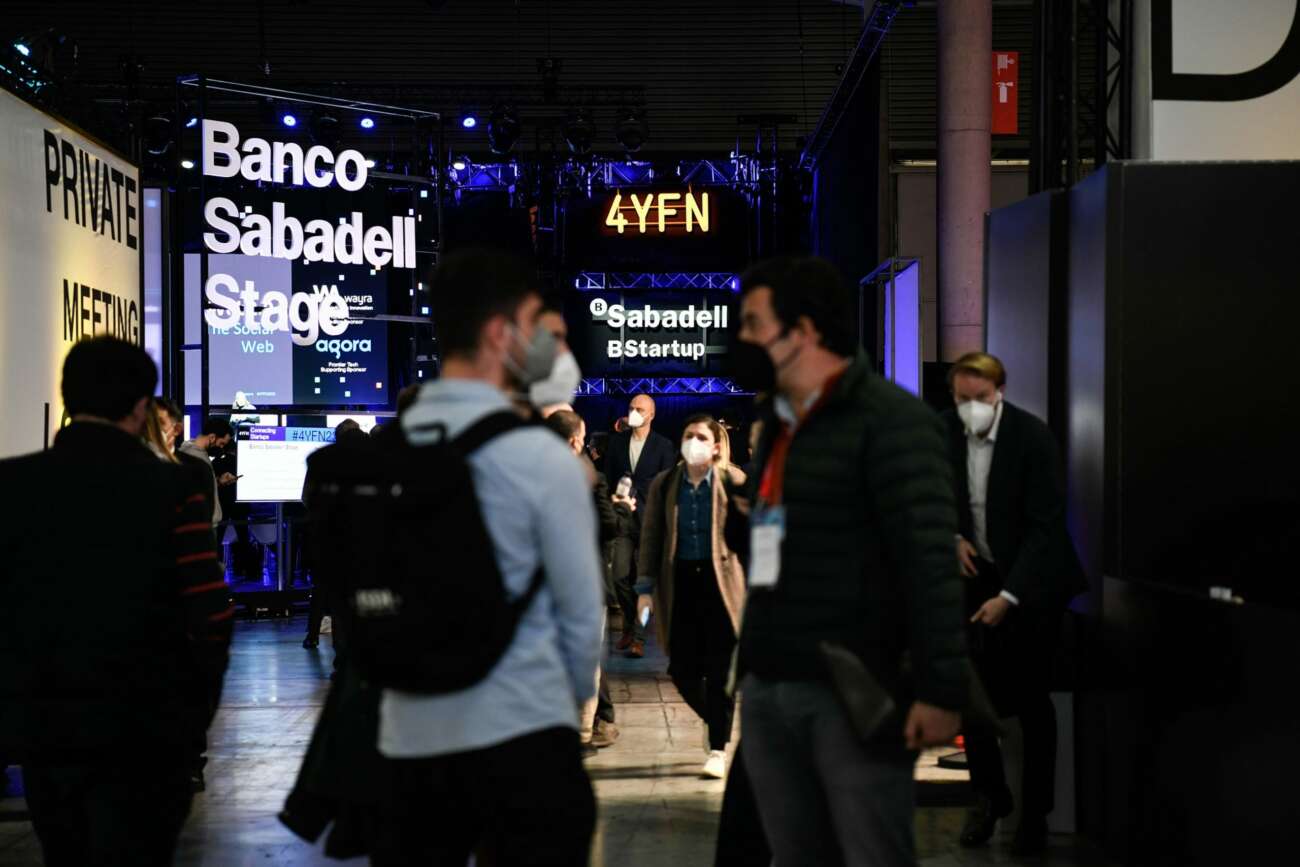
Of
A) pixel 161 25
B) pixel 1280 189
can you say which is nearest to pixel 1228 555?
pixel 1280 189

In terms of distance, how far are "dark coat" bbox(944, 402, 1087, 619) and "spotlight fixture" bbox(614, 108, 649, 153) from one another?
1550cm


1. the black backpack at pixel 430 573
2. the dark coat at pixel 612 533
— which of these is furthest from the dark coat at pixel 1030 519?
the black backpack at pixel 430 573

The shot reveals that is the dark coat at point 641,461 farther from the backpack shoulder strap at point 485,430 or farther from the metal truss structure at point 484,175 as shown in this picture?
the metal truss structure at point 484,175

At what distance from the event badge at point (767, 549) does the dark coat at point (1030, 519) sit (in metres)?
2.48

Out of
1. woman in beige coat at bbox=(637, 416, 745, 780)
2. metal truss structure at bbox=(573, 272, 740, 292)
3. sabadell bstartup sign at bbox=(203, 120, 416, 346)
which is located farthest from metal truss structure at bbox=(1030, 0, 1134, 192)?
metal truss structure at bbox=(573, 272, 740, 292)

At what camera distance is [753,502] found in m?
3.43

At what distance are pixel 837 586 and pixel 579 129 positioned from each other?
17855 millimetres

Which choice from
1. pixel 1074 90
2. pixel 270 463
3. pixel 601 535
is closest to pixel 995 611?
pixel 601 535

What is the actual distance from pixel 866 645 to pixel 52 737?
5.57 ft

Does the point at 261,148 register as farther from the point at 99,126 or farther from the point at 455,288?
the point at 455,288

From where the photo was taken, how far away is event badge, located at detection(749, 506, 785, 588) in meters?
3.04

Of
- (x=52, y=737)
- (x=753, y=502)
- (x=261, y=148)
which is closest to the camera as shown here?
(x=52, y=737)

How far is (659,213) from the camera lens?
22234mm

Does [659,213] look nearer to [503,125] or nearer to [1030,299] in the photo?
[503,125]
